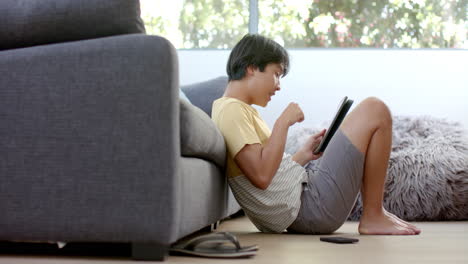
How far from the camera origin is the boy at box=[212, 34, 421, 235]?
2.15 m

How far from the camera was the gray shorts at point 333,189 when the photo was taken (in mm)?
2158

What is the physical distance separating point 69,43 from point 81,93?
130 millimetres

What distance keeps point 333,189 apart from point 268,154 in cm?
31

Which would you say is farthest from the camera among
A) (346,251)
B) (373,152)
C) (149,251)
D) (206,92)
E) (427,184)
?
(206,92)

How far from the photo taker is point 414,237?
6.97ft

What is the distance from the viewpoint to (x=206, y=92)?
3217 millimetres

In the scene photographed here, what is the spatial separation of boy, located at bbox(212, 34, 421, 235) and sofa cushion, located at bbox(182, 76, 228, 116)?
2.96 feet

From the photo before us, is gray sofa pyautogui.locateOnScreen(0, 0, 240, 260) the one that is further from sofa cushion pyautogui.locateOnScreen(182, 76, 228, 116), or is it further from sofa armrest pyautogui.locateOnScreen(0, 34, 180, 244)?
sofa cushion pyautogui.locateOnScreen(182, 76, 228, 116)

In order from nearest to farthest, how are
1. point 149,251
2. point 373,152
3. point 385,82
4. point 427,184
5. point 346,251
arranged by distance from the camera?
1. point 149,251
2. point 346,251
3. point 373,152
4. point 427,184
5. point 385,82

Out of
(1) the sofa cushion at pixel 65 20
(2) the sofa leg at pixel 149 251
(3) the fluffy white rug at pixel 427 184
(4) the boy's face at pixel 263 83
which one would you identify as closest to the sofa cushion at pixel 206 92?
(3) the fluffy white rug at pixel 427 184

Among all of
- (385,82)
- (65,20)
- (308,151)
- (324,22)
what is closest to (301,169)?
(308,151)

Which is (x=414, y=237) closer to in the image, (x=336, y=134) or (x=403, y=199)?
(x=336, y=134)

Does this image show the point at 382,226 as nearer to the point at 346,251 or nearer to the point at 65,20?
the point at 346,251

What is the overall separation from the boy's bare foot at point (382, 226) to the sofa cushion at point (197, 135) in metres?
0.57
